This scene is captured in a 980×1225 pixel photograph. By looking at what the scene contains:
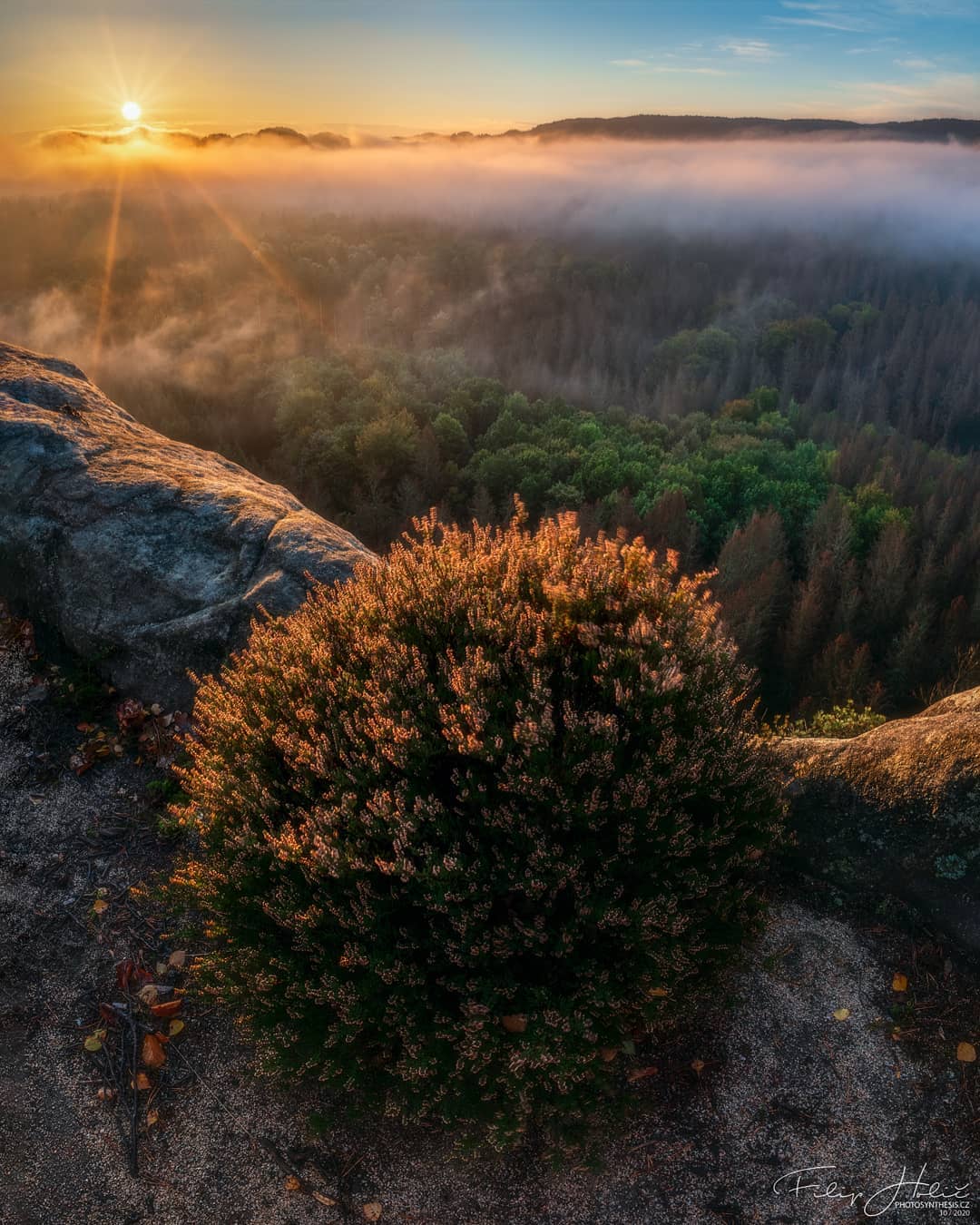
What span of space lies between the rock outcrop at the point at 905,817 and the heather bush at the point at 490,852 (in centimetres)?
148

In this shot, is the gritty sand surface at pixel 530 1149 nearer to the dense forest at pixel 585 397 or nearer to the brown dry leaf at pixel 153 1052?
the brown dry leaf at pixel 153 1052

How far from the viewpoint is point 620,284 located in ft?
400

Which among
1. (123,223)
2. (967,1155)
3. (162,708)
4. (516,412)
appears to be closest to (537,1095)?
(967,1155)

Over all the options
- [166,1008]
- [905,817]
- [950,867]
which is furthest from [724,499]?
[166,1008]

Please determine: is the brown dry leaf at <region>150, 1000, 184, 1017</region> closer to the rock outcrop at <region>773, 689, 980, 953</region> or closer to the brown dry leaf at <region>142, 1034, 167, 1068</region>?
the brown dry leaf at <region>142, 1034, 167, 1068</region>

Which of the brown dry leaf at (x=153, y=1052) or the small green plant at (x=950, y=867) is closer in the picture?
the brown dry leaf at (x=153, y=1052)

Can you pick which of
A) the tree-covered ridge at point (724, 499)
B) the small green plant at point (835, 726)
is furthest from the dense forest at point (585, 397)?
the small green plant at point (835, 726)

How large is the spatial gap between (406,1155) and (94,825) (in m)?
4.12

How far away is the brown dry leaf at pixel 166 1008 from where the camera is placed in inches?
220

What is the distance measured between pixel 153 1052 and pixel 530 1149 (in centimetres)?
269

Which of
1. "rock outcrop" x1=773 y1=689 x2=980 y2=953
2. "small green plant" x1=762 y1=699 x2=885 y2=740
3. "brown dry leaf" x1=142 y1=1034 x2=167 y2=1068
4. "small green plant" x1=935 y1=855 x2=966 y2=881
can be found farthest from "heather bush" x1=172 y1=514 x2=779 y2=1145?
"small green plant" x1=762 y1=699 x2=885 y2=740

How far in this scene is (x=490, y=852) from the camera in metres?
4.52

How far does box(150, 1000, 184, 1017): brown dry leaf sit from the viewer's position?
559cm

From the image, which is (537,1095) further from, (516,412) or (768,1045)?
(516,412)
